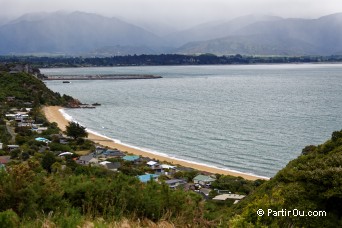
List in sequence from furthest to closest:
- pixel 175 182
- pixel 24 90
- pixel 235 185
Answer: pixel 24 90
pixel 235 185
pixel 175 182

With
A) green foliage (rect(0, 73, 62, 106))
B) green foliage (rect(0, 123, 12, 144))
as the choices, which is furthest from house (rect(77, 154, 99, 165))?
green foliage (rect(0, 73, 62, 106))

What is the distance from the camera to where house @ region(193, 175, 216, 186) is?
→ 2012 centimetres

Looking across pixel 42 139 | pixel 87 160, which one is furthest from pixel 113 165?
pixel 42 139

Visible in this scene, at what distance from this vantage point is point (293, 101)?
57.4 meters

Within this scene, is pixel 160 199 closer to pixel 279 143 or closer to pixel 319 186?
pixel 319 186

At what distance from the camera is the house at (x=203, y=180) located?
20125mm

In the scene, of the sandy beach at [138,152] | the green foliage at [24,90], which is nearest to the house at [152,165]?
the sandy beach at [138,152]

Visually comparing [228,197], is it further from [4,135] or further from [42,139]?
[4,135]

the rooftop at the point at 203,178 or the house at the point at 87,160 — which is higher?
the house at the point at 87,160

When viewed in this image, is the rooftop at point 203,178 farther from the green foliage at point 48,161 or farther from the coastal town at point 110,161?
the green foliage at point 48,161

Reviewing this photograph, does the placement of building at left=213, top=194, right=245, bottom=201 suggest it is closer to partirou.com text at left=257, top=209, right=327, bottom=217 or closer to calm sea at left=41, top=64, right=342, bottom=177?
calm sea at left=41, top=64, right=342, bottom=177

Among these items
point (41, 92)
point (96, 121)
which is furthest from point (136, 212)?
point (41, 92)

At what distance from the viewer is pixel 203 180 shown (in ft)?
67.2

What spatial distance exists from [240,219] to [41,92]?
53210 millimetres
